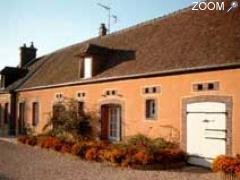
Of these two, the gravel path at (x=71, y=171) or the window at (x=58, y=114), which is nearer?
the gravel path at (x=71, y=171)

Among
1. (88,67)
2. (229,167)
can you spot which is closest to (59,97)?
(88,67)

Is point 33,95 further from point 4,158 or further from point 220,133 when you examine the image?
point 220,133

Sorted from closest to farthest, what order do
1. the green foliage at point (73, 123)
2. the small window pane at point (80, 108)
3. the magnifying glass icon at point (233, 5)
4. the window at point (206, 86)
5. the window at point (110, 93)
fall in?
1. the window at point (206, 86)
2. the magnifying glass icon at point (233, 5)
3. the window at point (110, 93)
4. the green foliage at point (73, 123)
5. the small window pane at point (80, 108)

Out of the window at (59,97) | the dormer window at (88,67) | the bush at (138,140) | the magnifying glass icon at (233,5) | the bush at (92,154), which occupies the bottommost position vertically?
the bush at (92,154)

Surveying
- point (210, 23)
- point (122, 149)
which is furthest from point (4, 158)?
point (210, 23)

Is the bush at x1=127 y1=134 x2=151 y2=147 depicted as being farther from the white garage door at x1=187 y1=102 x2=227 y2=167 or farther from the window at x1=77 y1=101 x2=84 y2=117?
the window at x1=77 y1=101 x2=84 y2=117

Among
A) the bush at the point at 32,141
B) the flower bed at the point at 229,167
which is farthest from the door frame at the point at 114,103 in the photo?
the flower bed at the point at 229,167

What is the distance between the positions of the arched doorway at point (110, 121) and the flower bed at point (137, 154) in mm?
2354

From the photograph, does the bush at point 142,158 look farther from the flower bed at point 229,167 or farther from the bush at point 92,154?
the flower bed at point 229,167

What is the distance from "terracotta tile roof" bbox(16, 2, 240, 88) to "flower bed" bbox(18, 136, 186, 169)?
9.38ft

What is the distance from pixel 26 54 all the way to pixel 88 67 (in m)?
16.9

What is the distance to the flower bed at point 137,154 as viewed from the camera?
1345 centimetres

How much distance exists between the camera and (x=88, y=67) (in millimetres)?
20734

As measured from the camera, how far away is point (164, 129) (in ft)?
50.6
